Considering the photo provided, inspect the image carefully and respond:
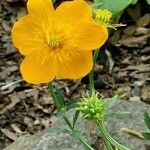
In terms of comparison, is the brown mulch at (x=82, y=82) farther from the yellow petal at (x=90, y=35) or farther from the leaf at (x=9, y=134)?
the yellow petal at (x=90, y=35)

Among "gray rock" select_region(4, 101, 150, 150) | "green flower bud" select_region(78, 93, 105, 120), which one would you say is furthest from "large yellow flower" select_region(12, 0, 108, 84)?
"gray rock" select_region(4, 101, 150, 150)

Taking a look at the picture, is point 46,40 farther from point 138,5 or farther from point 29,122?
point 138,5

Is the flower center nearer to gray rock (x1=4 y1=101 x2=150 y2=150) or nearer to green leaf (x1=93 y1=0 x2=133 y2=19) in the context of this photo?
gray rock (x1=4 y1=101 x2=150 y2=150)

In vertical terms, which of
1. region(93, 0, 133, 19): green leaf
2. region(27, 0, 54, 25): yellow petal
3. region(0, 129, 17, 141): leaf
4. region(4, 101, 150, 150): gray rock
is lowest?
region(0, 129, 17, 141): leaf

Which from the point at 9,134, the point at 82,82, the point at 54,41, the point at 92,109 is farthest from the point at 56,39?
the point at 82,82

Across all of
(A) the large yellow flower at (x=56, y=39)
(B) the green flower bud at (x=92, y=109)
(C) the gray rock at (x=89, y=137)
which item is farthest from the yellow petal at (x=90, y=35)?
(C) the gray rock at (x=89, y=137)

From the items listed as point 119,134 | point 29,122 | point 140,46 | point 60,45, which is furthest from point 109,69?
point 60,45
